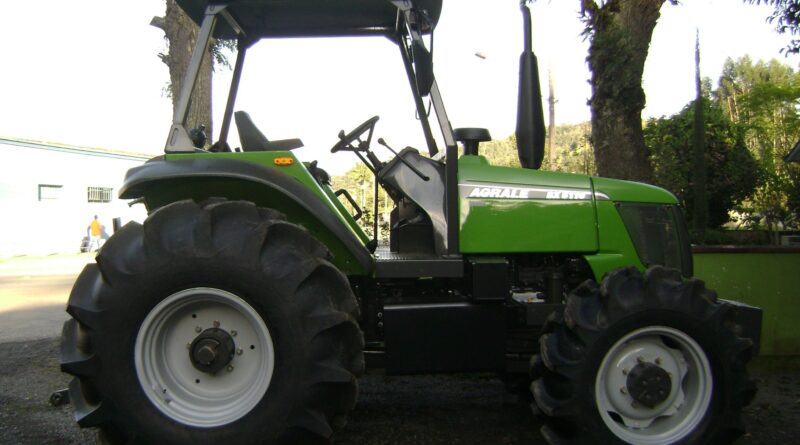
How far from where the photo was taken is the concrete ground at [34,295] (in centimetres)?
780

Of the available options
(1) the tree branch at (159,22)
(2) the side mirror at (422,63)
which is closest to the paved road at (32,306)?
(1) the tree branch at (159,22)

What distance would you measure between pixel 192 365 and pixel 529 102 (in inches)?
85.9

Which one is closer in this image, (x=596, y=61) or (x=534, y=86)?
(x=534, y=86)

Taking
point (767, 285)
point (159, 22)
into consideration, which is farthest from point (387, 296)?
point (159, 22)

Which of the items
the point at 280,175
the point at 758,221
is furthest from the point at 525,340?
the point at 758,221

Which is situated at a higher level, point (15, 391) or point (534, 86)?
point (534, 86)

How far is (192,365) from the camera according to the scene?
2.94 m

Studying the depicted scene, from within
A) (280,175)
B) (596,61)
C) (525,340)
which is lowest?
(525,340)

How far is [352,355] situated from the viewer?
285cm

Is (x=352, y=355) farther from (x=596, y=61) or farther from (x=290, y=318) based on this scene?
(x=596, y=61)

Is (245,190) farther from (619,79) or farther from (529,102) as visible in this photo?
(619,79)

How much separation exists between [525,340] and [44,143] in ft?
86.3

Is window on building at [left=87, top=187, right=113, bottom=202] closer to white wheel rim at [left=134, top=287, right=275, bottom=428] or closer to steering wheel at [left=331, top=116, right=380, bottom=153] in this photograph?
steering wheel at [left=331, top=116, right=380, bottom=153]

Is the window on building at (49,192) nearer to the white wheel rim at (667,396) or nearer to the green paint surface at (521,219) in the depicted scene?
the green paint surface at (521,219)
